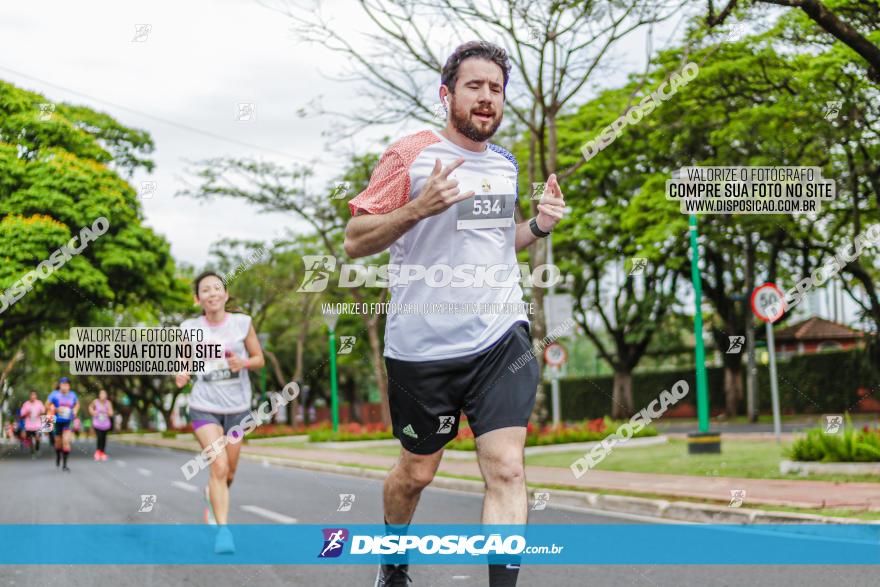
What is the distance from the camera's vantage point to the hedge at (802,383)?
29.7 m

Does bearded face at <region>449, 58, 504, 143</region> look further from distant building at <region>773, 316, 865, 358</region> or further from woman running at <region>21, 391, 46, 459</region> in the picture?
distant building at <region>773, 316, 865, 358</region>

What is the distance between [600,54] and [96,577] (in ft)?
41.7

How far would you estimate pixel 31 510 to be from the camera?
10.2 metres

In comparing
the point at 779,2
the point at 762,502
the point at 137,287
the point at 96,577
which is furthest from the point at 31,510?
the point at 137,287

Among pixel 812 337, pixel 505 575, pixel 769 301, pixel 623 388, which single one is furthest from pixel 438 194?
pixel 812 337

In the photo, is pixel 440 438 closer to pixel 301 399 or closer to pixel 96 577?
pixel 96 577

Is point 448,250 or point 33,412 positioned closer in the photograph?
point 448,250

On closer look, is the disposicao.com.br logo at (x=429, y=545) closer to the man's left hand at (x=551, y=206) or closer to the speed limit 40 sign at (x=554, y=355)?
the man's left hand at (x=551, y=206)

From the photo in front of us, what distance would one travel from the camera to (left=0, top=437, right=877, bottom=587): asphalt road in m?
5.47

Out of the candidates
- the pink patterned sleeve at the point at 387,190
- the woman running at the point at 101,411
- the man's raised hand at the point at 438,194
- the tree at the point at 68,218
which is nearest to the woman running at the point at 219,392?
the pink patterned sleeve at the point at 387,190

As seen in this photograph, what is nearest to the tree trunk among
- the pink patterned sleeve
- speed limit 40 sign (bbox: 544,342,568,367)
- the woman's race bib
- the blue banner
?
speed limit 40 sign (bbox: 544,342,568,367)

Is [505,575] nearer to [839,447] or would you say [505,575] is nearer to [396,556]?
[396,556]

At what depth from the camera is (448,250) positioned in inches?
141

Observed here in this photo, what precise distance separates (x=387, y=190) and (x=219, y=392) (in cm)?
Answer: 342
